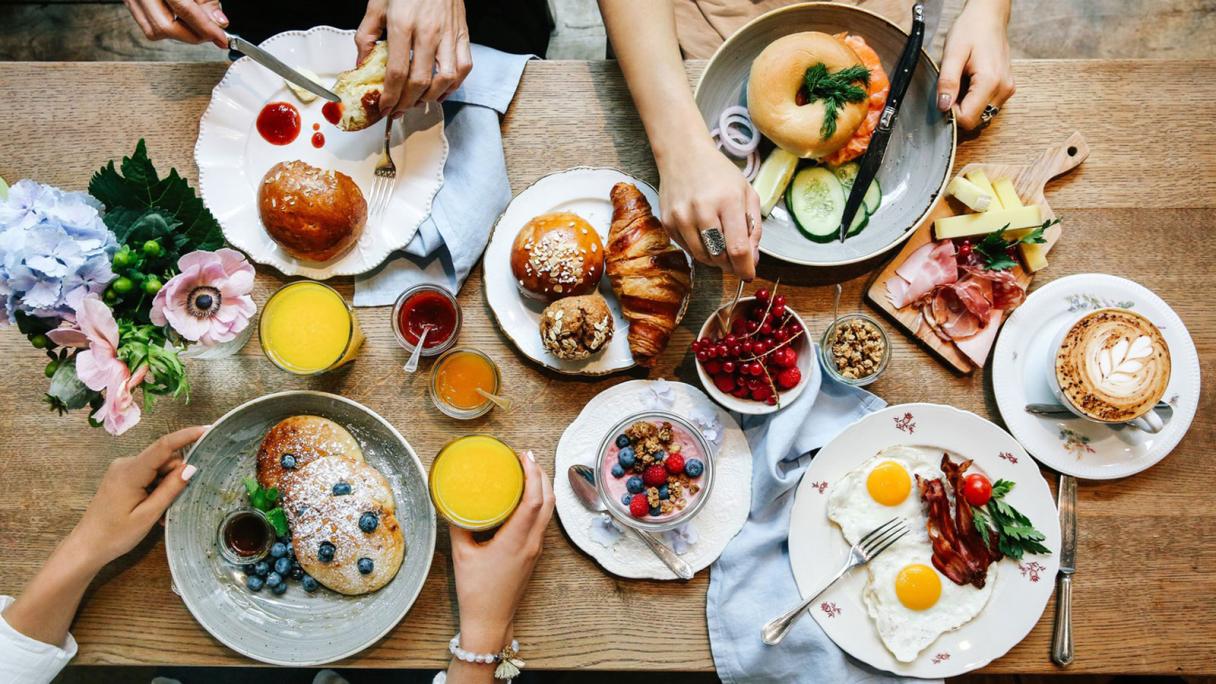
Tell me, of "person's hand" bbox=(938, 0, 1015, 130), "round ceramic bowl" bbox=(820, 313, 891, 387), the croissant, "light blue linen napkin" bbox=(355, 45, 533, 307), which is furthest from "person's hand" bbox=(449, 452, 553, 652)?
"person's hand" bbox=(938, 0, 1015, 130)

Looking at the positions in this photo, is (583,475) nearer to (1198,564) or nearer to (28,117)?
(1198,564)

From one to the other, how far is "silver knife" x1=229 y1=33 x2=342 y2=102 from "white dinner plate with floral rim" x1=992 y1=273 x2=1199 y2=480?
1.82 m

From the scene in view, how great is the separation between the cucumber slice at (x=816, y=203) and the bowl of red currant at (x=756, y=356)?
0.70ft

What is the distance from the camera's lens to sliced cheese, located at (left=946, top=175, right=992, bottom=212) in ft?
5.81

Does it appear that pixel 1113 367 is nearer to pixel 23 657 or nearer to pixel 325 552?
pixel 325 552

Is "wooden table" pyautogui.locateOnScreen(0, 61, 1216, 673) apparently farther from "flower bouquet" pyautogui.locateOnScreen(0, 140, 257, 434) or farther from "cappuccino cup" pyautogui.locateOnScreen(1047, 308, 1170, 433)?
"flower bouquet" pyautogui.locateOnScreen(0, 140, 257, 434)

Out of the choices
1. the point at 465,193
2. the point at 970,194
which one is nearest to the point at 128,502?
the point at 465,193

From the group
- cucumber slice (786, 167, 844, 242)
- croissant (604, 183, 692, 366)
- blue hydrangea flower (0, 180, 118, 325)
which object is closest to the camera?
blue hydrangea flower (0, 180, 118, 325)

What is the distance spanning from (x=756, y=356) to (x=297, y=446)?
3.70 ft

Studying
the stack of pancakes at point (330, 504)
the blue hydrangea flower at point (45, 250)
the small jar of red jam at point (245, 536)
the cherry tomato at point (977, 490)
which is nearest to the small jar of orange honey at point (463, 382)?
the stack of pancakes at point (330, 504)

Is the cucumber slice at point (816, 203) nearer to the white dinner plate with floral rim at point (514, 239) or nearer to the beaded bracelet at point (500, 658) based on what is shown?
the white dinner plate with floral rim at point (514, 239)

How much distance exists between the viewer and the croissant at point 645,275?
1.69 meters

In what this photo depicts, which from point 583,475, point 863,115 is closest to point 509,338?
point 583,475

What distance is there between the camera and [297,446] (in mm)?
1682
